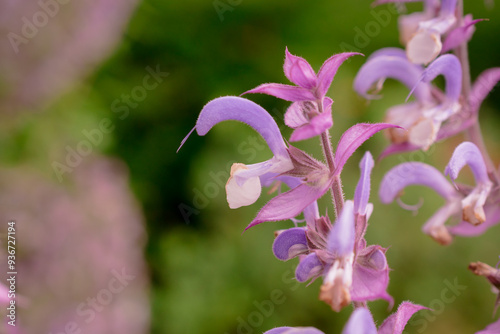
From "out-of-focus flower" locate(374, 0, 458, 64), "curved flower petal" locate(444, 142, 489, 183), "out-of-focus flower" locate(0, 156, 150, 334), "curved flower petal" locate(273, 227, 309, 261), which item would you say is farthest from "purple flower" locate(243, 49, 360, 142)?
"out-of-focus flower" locate(0, 156, 150, 334)

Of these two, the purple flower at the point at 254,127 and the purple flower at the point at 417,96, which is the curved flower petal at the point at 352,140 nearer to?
the purple flower at the point at 254,127

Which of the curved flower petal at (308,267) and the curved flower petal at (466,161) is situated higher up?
the curved flower petal at (308,267)

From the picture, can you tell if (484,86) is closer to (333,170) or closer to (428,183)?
(428,183)

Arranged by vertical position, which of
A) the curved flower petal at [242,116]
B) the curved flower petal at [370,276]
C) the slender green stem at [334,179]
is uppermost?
the curved flower petal at [242,116]

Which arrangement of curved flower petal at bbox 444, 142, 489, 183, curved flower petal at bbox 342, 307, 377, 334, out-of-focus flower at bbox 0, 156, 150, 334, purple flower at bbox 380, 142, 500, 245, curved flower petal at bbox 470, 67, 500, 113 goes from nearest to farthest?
curved flower petal at bbox 342, 307, 377, 334 < curved flower petal at bbox 444, 142, 489, 183 < purple flower at bbox 380, 142, 500, 245 < curved flower petal at bbox 470, 67, 500, 113 < out-of-focus flower at bbox 0, 156, 150, 334

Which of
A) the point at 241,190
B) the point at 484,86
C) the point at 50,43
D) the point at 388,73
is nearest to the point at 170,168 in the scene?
the point at 50,43

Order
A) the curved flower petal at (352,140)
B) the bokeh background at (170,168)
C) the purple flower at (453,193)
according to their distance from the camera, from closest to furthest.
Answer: the curved flower petal at (352,140) → the purple flower at (453,193) → the bokeh background at (170,168)

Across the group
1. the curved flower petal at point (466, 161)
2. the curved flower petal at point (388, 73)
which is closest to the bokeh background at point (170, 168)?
the curved flower petal at point (388, 73)

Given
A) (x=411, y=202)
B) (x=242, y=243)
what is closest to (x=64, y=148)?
(x=242, y=243)

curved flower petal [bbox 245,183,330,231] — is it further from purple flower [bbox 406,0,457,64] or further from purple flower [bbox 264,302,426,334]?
purple flower [bbox 406,0,457,64]
